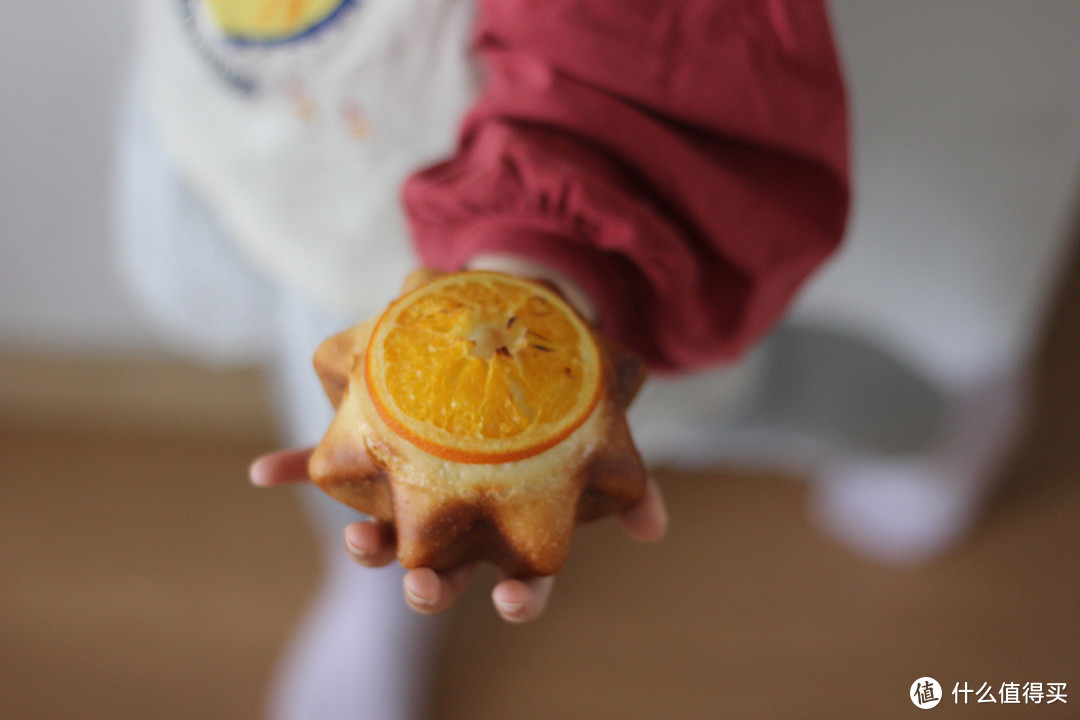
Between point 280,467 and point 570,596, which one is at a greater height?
point 570,596

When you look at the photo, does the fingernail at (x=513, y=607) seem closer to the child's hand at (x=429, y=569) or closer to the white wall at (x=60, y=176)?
the child's hand at (x=429, y=569)

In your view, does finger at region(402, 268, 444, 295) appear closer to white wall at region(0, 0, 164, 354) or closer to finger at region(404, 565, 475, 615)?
finger at region(404, 565, 475, 615)

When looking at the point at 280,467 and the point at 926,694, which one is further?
the point at 926,694

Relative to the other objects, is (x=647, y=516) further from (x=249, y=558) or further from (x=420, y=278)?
(x=249, y=558)

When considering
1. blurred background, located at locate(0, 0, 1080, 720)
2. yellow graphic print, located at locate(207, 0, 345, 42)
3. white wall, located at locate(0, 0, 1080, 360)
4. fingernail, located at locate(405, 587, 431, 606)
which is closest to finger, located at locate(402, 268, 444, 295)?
fingernail, located at locate(405, 587, 431, 606)

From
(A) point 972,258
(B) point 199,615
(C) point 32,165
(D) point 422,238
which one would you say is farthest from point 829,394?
(C) point 32,165

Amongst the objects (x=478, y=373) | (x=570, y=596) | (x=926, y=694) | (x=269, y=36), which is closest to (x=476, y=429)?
(x=478, y=373)

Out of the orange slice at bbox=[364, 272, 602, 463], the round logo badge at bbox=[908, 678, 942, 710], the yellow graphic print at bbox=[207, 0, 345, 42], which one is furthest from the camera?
the round logo badge at bbox=[908, 678, 942, 710]
